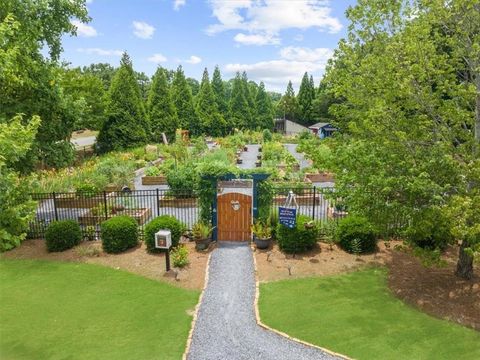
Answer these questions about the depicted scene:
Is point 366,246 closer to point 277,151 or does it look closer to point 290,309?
point 290,309

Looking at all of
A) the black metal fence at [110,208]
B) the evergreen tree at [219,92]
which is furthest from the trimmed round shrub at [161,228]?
the evergreen tree at [219,92]

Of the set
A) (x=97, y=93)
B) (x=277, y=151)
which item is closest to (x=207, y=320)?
(x=277, y=151)

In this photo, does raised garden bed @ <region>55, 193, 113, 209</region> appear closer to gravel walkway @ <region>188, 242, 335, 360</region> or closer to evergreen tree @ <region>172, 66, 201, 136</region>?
gravel walkway @ <region>188, 242, 335, 360</region>

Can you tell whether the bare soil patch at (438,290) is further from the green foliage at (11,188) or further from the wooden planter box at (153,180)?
the wooden planter box at (153,180)

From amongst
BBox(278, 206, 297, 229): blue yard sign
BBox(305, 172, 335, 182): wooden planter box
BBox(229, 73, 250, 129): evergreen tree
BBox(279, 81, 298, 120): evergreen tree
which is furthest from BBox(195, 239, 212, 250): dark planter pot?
BBox(279, 81, 298, 120): evergreen tree

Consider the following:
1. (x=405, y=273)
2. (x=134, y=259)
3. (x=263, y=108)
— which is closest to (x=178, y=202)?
(x=134, y=259)
